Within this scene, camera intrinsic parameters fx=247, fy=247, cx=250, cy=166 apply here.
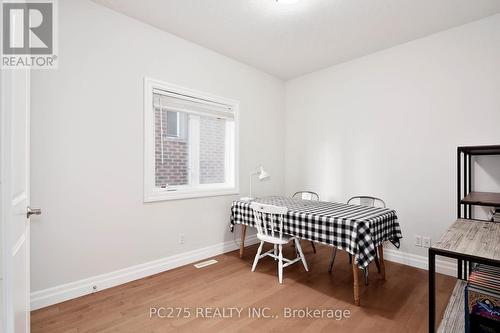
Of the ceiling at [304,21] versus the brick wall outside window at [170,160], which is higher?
the ceiling at [304,21]

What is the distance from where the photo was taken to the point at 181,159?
313 centimetres

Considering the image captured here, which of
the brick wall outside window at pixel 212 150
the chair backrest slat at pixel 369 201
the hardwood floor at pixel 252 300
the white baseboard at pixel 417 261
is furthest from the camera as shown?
the brick wall outside window at pixel 212 150

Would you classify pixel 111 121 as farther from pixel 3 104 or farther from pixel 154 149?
pixel 3 104

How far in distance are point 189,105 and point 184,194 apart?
3.51 feet

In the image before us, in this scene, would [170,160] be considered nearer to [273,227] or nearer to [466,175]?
[273,227]

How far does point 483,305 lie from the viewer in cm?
123

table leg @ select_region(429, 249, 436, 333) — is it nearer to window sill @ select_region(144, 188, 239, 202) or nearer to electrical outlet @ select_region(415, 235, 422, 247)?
electrical outlet @ select_region(415, 235, 422, 247)

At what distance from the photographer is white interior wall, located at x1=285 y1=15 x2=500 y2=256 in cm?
247

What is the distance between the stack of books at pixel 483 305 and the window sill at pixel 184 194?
2516mm

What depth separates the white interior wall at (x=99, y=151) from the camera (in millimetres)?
2033

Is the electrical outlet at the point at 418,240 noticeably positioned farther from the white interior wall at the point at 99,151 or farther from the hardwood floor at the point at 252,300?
the white interior wall at the point at 99,151

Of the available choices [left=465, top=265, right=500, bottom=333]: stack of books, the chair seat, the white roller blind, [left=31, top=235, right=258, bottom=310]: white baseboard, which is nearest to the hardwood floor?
[left=31, top=235, right=258, bottom=310]: white baseboard

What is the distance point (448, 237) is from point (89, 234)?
2.71 m

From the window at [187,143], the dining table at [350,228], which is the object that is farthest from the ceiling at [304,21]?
the dining table at [350,228]
